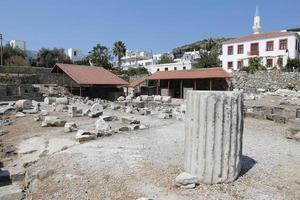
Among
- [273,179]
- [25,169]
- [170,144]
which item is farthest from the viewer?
[170,144]

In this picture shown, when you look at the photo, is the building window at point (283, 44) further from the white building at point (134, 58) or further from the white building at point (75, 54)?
the white building at point (75, 54)

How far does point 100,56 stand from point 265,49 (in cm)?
3290

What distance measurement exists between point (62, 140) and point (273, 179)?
6482mm

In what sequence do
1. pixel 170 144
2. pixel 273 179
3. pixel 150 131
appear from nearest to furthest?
pixel 273 179 → pixel 170 144 → pixel 150 131

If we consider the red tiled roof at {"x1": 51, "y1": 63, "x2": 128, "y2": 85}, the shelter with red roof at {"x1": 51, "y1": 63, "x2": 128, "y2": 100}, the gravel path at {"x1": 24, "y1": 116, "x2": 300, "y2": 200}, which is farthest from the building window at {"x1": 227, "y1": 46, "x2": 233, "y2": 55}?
the gravel path at {"x1": 24, "y1": 116, "x2": 300, "y2": 200}

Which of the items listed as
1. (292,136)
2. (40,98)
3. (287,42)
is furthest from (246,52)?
(292,136)

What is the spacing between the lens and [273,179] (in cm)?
542

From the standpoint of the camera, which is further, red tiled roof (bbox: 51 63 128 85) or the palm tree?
the palm tree

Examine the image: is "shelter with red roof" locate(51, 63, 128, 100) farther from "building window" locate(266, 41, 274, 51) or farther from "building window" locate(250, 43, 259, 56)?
"building window" locate(266, 41, 274, 51)

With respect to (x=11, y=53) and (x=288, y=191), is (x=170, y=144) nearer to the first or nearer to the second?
(x=288, y=191)

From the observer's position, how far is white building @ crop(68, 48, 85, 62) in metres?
78.3

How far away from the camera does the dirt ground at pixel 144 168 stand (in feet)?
16.2

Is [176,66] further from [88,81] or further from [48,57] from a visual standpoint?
[88,81]

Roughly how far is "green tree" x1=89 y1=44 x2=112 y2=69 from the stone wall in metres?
29.7
